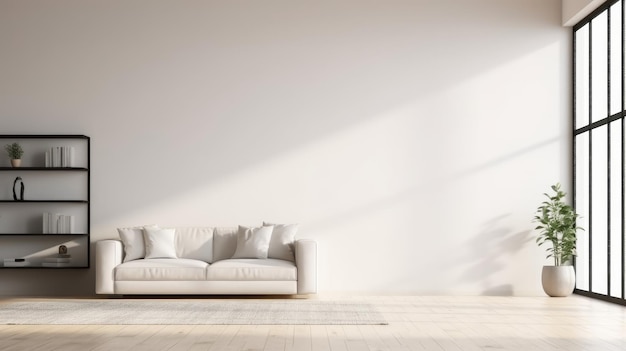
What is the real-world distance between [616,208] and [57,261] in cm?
606

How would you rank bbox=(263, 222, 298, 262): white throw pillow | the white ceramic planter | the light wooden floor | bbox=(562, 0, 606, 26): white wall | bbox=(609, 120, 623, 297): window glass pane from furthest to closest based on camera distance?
bbox=(263, 222, 298, 262): white throw pillow
the white ceramic planter
bbox=(562, 0, 606, 26): white wall
bbox=(609, 120, 623, 297): window glass pane
the light wooden floor

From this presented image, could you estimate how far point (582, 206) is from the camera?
371 inches

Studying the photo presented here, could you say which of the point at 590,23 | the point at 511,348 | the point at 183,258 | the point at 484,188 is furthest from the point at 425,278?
the point at 511,348

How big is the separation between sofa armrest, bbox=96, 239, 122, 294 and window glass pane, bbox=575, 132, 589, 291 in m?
5.16

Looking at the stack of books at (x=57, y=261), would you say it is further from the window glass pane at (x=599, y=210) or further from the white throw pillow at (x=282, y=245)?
the window glass pane at (x=599, y=210)

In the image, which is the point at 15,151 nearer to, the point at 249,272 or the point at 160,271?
the point at 160,271

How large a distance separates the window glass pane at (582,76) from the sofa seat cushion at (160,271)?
15.0 ft

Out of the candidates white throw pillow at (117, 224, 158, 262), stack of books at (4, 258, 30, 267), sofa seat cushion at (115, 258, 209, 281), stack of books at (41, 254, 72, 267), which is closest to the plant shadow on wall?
sofa seat cushion at (115, 258, 209, 281)

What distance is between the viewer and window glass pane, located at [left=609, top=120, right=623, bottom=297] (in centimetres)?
828

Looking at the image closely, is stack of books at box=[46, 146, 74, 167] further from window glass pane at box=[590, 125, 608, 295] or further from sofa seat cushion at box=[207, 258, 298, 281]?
window glass pane at box=[590, 125, 608, 295]

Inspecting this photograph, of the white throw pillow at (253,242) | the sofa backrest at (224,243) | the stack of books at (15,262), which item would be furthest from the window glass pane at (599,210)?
the stack of books at (15,262)

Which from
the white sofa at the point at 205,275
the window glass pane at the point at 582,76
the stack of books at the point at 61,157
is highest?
the window glass pane at the point at 582,76

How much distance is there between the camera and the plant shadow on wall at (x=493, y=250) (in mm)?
9461

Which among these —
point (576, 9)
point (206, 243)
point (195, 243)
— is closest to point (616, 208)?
point (576, 9)
